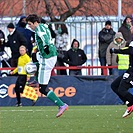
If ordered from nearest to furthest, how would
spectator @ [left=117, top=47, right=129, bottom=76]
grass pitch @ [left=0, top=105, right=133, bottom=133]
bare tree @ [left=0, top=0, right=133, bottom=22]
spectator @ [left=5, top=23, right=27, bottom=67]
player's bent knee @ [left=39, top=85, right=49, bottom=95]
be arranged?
1. grass pitch @ [left=0, top=105, right=133, bottom=133]
2. player's bent knee @ [left=39, top=85, right=49, bottom=95]
3. spectator @ [left=117, top=47, right=129, bottom=76]
4. spectator @ [left=5, top=23, right=27, bottom=67]
5. bare tree @ [left=0, top=0, right=133, bottom=22]

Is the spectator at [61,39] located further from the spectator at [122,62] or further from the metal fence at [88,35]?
the spectator at [122,62]

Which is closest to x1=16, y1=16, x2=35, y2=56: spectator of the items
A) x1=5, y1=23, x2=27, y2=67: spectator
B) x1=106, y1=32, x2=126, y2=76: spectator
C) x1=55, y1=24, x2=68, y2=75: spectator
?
x1=5, y1=23, x2=27, y2=67: spectator

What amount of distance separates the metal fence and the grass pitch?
6.24 meters

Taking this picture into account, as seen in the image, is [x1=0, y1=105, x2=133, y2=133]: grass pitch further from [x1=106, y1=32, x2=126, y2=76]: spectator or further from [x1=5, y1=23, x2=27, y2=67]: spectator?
[x1=5, y1=23, x2=27, y2=67]: spectator

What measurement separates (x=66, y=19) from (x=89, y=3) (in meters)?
1.42

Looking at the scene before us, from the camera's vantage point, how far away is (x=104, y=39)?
72.9 ft

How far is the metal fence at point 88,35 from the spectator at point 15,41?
199cm

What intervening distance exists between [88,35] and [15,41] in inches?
98.7

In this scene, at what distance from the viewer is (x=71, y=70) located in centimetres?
2222

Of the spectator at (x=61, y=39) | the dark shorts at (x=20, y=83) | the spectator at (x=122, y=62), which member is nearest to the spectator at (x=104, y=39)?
the spectator at (x=122, y=62)

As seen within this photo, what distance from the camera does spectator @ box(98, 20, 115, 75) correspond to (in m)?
22.1

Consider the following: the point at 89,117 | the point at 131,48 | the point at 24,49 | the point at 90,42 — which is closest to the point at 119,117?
the point at 89,117

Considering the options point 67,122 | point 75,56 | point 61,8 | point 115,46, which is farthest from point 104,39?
point 67,122

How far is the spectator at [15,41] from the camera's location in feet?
70.8
